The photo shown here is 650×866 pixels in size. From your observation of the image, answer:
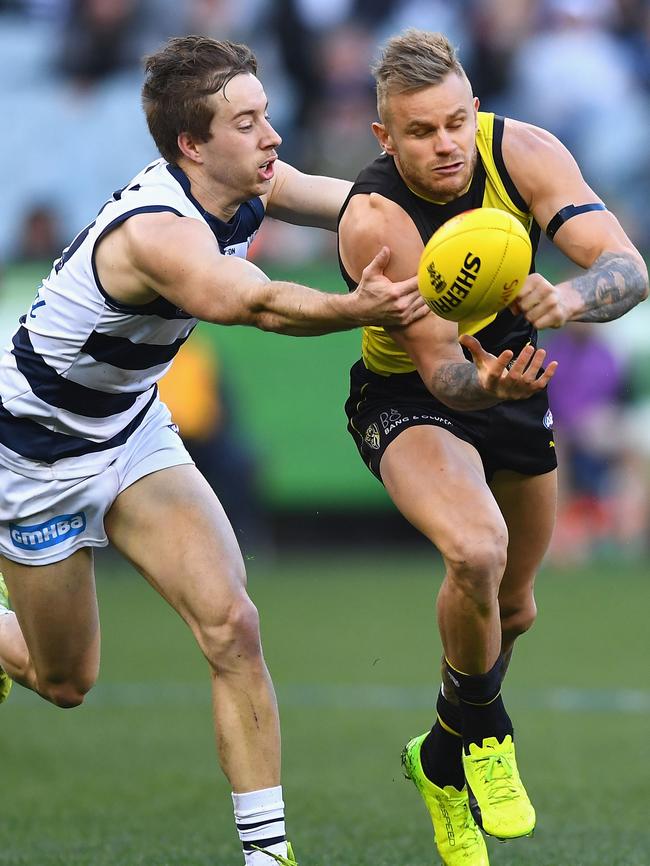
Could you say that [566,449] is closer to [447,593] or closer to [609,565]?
[609,565]

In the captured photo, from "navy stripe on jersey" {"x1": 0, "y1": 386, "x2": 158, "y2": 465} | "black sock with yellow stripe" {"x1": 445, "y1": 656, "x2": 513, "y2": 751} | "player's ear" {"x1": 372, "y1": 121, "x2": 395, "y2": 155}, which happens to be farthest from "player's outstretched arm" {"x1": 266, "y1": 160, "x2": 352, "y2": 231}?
"black sock with yellow stripe" {"x1": 445, "y1": 656, "x2": 513, "y2": 751}

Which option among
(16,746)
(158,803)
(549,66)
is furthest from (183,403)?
(158,803)

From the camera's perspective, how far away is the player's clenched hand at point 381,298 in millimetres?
4309

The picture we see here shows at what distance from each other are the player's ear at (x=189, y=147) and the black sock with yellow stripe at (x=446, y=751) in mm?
2046

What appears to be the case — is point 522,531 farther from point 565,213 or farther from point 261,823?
point 261,823

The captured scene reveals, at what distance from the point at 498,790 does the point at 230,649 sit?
97cm

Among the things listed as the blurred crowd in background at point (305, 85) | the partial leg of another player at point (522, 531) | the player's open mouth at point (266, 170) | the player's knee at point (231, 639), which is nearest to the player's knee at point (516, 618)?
the partial leg of another player at point (522, 531)

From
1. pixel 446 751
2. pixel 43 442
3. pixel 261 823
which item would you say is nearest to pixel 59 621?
pixel 43 442

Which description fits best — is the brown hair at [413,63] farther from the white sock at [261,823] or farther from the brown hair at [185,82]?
the white sock at [261,823]

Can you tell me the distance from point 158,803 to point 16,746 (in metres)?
1.55

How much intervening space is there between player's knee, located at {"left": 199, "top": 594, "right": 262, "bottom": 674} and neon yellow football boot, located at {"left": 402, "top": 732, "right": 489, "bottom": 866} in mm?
987

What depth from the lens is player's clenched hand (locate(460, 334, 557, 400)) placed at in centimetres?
445

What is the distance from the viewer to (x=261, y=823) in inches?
187

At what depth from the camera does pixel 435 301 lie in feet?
14.6
